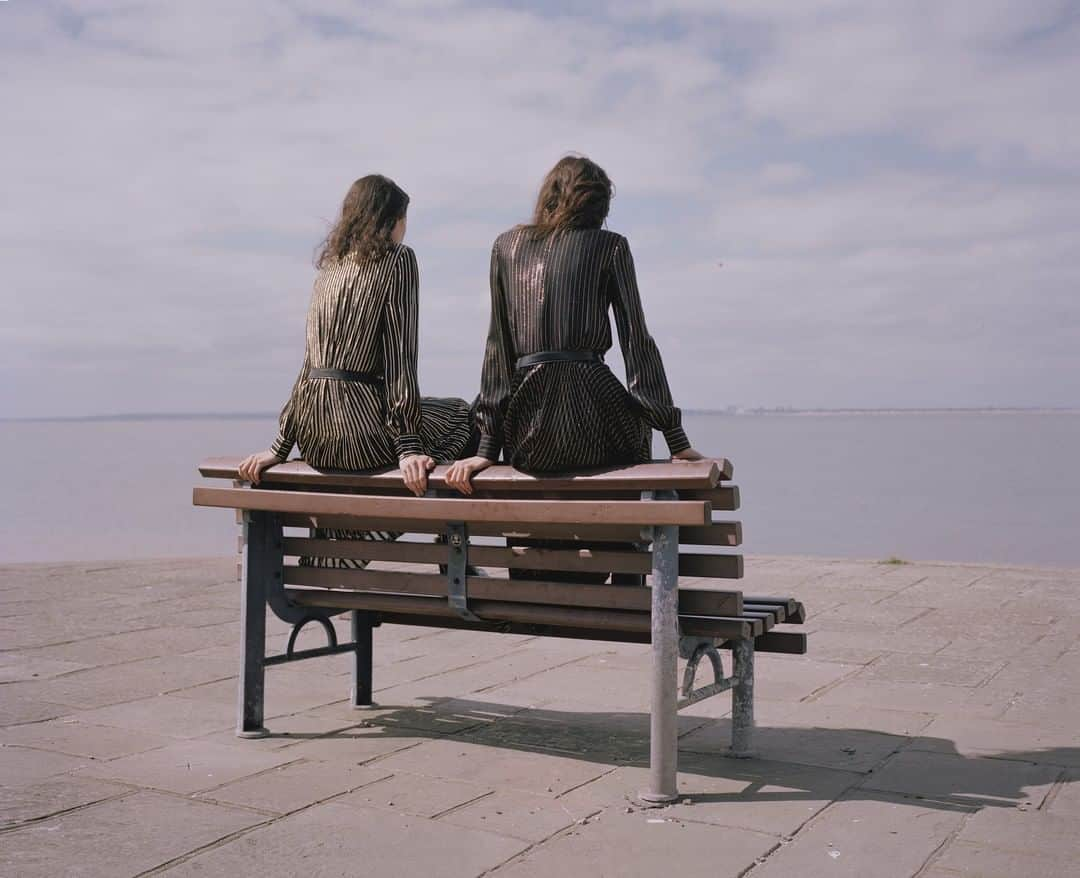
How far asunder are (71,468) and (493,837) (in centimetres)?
3626

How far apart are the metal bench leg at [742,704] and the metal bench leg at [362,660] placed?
1659 millimetres

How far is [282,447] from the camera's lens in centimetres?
534

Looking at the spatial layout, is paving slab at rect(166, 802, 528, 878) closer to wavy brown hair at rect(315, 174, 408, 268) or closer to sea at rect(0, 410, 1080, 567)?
wavy brown hair at rect(315, 174, 408, 268)

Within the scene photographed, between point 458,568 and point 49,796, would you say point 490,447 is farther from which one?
point 49,796

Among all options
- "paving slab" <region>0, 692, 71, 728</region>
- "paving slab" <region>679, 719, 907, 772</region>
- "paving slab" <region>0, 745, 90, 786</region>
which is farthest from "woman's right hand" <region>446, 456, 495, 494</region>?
"paving slab" <region>0, 692, 71, 728</region>

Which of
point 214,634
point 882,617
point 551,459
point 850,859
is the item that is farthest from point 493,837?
point 882,617

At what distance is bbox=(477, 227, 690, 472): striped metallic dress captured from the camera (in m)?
4.59

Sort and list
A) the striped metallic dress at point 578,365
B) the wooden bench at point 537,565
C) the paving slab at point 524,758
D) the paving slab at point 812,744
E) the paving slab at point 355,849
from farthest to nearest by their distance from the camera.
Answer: the paving slab at point 812,744 → the striped metallic dress at point 578,365 → the wooden bench at point 537,565 → the paving slab at point 524,758 → the paving slab at point 355,849

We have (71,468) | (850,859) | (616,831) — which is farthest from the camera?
(71,468)

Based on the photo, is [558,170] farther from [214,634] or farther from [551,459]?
[214,634]

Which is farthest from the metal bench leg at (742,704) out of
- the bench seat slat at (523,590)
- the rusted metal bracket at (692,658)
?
the bench seat slat at (523,590)

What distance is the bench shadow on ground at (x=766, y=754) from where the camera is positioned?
444cm

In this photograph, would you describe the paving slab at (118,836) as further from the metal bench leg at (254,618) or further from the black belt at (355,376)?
the black belt at (355,376)

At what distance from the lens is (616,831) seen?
3.99 metres
